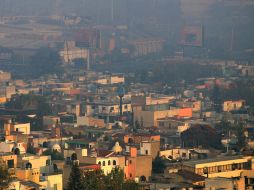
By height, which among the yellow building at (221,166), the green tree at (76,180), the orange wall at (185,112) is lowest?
the orange wall at (185,112)

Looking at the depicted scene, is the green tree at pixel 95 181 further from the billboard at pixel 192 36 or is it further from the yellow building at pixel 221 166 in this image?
the billboard at pixel 192 36

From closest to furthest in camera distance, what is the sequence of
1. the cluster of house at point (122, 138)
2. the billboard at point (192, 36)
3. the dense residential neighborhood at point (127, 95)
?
the cluster of house at point (122, 138) < the dense residential neighborhood at point (127, 95) < the billboard at point (192, 36)

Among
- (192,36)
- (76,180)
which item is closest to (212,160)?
(76,180)

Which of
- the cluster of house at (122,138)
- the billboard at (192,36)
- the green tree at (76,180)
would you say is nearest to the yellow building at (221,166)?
the cluster of house at (122,138)

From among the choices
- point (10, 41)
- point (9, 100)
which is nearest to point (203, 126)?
point (9, 100)

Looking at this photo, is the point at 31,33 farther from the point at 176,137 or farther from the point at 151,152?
the point at 151,152

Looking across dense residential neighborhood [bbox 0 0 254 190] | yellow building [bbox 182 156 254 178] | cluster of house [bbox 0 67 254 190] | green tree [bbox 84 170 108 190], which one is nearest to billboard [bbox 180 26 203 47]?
dense residential neighborhood [bbox 0 0 254 190]
